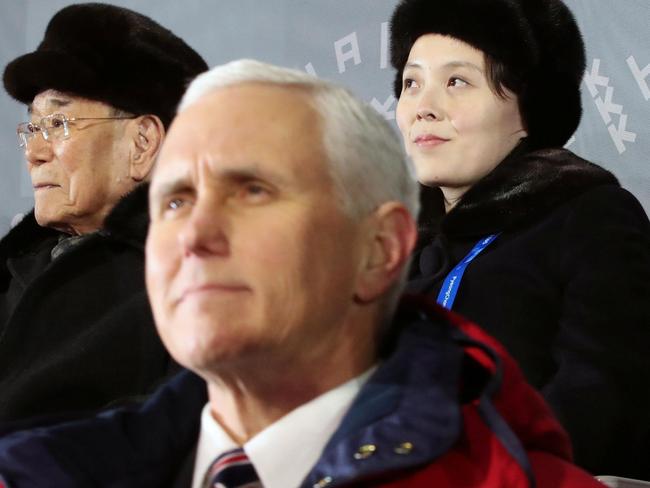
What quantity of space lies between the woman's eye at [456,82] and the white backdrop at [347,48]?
24cm

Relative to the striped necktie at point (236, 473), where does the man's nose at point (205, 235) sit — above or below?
above

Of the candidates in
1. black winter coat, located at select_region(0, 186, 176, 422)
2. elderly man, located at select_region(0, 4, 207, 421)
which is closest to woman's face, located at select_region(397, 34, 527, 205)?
elderly man, located at select_region(0, 4, 207, 421)

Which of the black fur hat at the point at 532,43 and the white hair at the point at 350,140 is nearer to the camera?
the white hair at the point at 350,140

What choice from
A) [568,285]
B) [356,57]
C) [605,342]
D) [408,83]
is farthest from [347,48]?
[605,342]

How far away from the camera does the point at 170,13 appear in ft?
11.9

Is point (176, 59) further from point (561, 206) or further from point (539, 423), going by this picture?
point (539, 423)

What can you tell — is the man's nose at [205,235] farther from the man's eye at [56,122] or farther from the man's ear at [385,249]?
the man's eye at [56,122]

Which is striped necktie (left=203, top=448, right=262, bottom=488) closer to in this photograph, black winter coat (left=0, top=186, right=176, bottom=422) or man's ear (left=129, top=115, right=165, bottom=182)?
black winter coat (left=0, top=186, right=176, bottom=422)

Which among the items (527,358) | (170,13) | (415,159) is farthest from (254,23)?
(527,358)

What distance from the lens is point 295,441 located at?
1312mm

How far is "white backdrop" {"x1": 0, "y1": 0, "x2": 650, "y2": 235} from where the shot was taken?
2789mm

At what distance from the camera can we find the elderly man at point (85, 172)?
2330mm

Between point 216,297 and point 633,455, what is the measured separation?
1.17 m

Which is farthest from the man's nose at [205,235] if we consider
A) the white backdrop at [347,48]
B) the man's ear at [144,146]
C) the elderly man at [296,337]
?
the white backdrop at [347,48]
